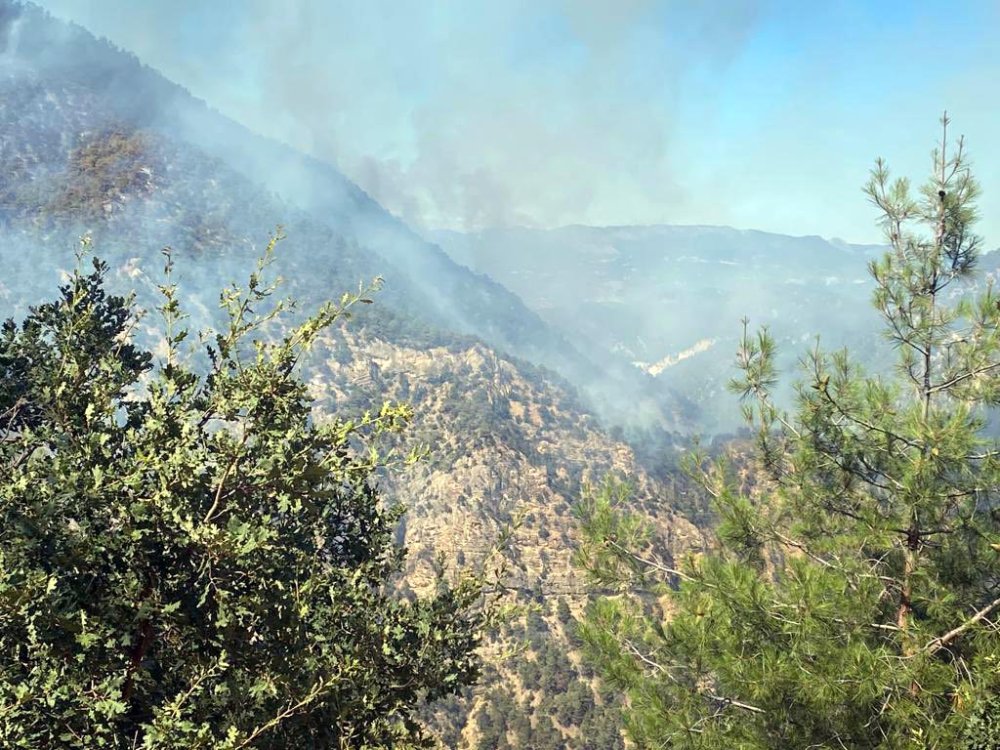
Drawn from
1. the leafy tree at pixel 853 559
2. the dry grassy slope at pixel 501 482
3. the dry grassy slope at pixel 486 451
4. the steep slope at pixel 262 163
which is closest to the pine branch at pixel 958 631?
the leafy tree at pixel 853 559

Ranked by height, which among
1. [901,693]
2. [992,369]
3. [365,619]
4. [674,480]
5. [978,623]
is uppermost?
[992,369]

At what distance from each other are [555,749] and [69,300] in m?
47.5

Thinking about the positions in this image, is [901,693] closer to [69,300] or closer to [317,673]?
[317,673]

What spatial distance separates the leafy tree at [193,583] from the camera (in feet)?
14.3

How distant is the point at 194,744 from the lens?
4305 mm

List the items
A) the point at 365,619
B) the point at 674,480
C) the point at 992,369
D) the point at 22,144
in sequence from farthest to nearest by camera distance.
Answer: the point at 22,144
the point at 674,480
the point at 992,369
the point at 365,619

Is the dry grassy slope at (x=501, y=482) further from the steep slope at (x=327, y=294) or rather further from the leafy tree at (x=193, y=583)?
the leafy tree at (x=193, y=583)

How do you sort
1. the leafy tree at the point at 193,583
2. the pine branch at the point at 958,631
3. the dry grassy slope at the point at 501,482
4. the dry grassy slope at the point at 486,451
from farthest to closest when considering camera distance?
the dry grassy slope at the point at 486,451 < the dry grassy slope at the point at 501,482 < the pine branch at the point at 958,631 < the leafy tree at the point at 193,583

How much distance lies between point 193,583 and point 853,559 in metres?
7.77

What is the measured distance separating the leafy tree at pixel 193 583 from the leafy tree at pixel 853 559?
3844 mm

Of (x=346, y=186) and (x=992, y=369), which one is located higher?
(x=346, y=186)

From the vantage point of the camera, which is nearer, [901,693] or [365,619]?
[365,619]

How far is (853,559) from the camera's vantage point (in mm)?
9211

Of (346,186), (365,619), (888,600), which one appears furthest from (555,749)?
(346,186)
